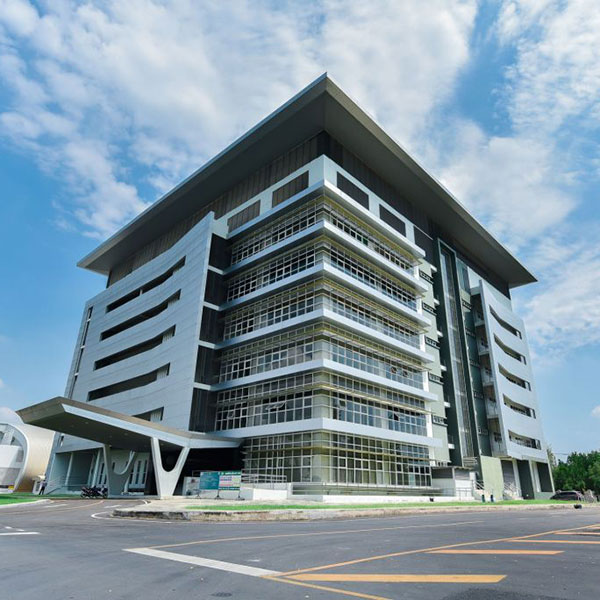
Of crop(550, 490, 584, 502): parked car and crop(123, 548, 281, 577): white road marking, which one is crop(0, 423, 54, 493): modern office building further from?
crop(123, 548, 281, 577): white road marking

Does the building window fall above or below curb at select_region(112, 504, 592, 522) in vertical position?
above

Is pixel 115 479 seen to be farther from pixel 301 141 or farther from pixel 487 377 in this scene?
pixel 487 377

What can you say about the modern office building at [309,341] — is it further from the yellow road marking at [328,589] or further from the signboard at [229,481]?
the yellow road marking at [328,589]

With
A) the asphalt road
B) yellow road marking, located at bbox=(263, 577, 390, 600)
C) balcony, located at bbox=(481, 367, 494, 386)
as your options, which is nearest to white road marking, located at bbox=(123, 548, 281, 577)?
the asphalt road

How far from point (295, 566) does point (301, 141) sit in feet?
143

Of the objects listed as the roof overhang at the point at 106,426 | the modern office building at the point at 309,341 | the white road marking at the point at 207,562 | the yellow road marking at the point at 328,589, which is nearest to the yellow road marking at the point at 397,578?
the yellow road marking at the point at 328,589

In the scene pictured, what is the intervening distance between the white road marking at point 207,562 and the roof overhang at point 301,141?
130 ft

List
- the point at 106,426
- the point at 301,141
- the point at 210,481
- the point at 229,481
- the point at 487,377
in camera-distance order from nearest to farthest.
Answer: the point at 229,481 < the point at 210,481 < the point at 106,426 < the point at 301,141 < the point at 487,377

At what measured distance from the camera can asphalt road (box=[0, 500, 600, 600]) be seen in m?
6.16

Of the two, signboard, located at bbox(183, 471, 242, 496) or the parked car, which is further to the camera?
the parked car

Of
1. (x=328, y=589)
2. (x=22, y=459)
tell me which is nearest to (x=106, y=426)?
(x=328, y=589)

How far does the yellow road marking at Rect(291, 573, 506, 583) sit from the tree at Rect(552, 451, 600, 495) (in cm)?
8357

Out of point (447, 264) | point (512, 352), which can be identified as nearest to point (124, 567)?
point (447, 264)

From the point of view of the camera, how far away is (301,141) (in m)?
46.8
